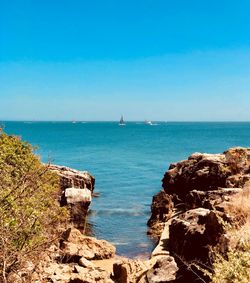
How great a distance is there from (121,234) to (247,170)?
11.8 meters

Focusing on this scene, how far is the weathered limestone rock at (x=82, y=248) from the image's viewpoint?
71.7ft

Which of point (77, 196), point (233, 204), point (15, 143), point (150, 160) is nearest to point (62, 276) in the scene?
point (233, 204)

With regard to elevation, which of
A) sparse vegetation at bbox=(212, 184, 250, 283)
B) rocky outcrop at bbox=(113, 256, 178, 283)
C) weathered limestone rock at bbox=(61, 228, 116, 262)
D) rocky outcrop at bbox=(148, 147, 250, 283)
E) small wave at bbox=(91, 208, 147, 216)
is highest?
sparse vegetation at bbox=(212, 184, 250, 283)

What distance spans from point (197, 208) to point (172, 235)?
103 inches

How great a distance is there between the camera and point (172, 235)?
19.4 m

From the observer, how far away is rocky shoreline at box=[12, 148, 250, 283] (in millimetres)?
15110

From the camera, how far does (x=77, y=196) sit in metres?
30.5

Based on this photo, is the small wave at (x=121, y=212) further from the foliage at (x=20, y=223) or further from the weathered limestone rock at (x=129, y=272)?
the weathered limestone rock at (x=129, y=272)

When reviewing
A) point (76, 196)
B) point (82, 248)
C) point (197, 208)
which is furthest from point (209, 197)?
point (76, 196)

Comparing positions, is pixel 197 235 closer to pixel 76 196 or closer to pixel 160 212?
pixel 76 196

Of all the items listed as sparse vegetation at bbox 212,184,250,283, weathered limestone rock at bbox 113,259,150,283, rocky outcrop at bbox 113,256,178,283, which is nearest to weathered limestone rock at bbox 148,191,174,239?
rocky outcrop at bbox 113,256,178,283

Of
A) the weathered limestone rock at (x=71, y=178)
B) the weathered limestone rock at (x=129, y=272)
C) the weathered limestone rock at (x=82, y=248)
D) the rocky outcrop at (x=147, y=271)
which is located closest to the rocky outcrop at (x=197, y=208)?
the rocky outcrop at (x=147, y=271)

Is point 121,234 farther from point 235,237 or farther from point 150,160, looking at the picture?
point 150,160

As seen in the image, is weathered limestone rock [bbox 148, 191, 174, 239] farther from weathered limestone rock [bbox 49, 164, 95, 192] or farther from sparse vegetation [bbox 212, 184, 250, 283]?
sparse vegetation [bbox 212, 184, 250, 283]
